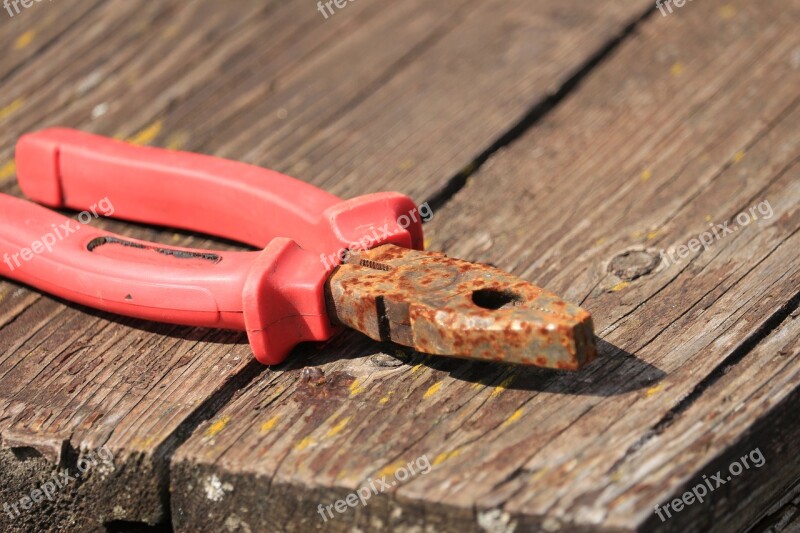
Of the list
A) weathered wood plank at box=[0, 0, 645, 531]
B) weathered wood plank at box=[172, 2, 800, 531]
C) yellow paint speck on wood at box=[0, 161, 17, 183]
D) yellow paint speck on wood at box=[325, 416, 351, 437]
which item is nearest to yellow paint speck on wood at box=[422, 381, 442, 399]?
weathered wood plank at box=[172, 2, 800, 531]

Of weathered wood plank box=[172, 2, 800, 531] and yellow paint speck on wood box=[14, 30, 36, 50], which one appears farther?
yellow paint speck on wood box=[14, 30, 36, 50]

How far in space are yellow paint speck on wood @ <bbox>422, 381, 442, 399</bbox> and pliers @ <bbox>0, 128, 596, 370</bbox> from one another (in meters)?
0.09

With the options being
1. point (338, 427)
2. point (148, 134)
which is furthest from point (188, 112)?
point (338, 427)

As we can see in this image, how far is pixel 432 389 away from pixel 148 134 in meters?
1.41

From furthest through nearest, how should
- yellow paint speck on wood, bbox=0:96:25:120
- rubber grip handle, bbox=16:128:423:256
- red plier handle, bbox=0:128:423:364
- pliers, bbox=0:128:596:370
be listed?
yellow paint speck on wood, bbox=0:96:25:120 < rubber grip handle, bbox=16:128:423:256 < red plier handle, bbox=0:128:423:364 < pliers, bbox=0:128:596:370

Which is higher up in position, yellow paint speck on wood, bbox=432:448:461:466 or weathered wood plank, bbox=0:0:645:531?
weathered wood plank, bbox=0:0:645:531

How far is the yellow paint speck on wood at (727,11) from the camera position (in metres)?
3.21

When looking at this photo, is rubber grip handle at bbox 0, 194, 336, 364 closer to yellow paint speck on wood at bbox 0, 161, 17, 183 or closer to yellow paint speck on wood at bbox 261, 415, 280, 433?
yellow paint speck on wood at bbox 261, 415, 280, 433

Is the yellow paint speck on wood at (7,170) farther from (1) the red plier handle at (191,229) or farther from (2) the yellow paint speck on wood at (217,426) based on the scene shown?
(2) the yellow paint speck on wood at (217,426)

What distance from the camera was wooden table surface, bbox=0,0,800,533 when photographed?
180cm

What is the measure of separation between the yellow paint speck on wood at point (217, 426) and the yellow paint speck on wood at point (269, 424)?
8 cm

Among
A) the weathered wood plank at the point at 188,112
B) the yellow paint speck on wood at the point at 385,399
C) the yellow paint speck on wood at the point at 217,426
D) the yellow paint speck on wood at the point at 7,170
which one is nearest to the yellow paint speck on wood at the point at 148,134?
the weathered wood plank at the point at 188,112

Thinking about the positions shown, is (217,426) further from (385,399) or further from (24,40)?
(24,40)

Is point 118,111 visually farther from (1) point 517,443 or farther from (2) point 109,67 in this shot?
(1) point 517,443
